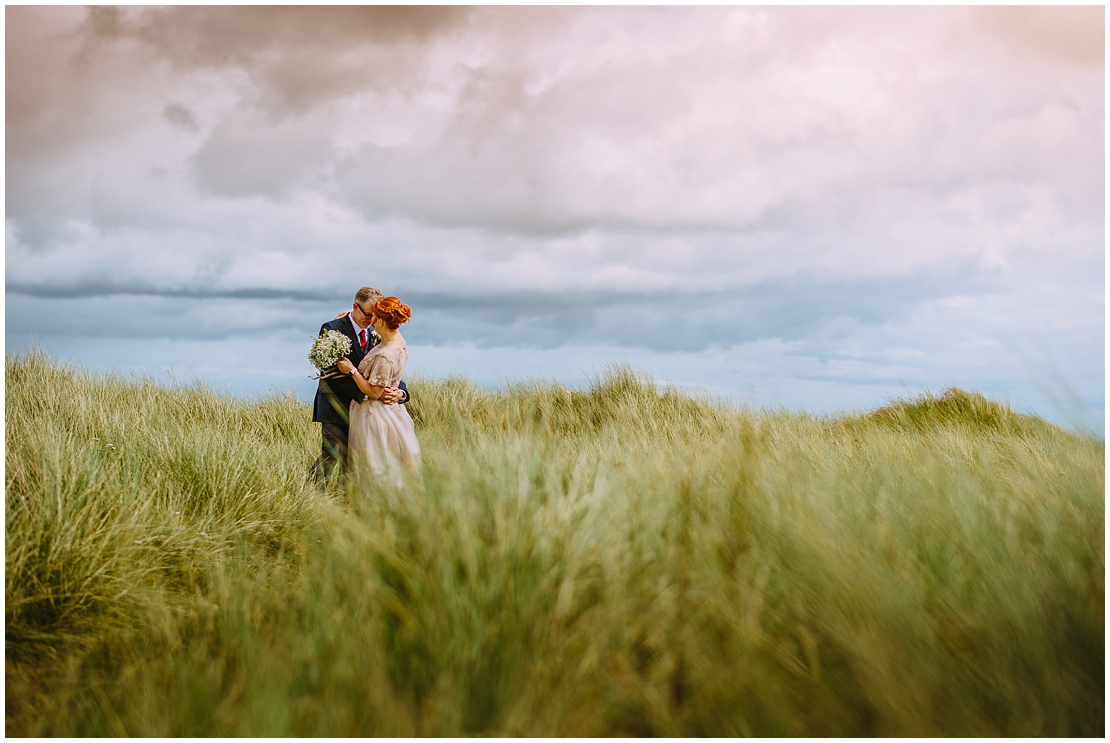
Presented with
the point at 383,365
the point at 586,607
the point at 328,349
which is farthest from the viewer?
the point at 328,349

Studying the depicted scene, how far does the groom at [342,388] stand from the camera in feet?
20.8

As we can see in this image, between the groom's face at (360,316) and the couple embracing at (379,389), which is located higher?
the groom's face at (360,316)

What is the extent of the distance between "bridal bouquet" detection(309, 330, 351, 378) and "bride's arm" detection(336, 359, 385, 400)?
0.35ft

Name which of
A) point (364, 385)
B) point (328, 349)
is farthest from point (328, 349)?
point (364, 385)

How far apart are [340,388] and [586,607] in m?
4.46

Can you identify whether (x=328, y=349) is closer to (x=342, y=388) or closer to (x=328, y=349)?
(x=328, y=349)

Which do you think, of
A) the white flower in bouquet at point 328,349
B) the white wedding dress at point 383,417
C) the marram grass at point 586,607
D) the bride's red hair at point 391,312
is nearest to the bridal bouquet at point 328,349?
the white flower in bouquet at point 328,349

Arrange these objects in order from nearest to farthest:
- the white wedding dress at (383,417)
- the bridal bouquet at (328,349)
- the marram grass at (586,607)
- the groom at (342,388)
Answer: the marram grass at (586,607)
the white wedding dress at (383,417)
the bridal bouquet at (328,349)
the groom at (342,388)

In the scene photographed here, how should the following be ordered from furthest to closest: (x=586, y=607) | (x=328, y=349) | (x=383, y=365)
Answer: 1. (x=328, y=349)
2. (x=383, y=365)
3. (x=586, y=607)

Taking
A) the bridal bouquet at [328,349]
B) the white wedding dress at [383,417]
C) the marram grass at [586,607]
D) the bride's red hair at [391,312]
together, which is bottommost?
the marram grass at [586,607]

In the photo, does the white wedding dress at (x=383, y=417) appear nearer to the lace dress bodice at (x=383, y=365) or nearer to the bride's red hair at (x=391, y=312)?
the lace dress bodice at (x=383, y=365)

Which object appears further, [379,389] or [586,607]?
[379,389]

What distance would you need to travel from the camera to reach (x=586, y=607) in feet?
8.38

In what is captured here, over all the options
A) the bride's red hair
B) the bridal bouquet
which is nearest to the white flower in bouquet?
the bridal bouquet
